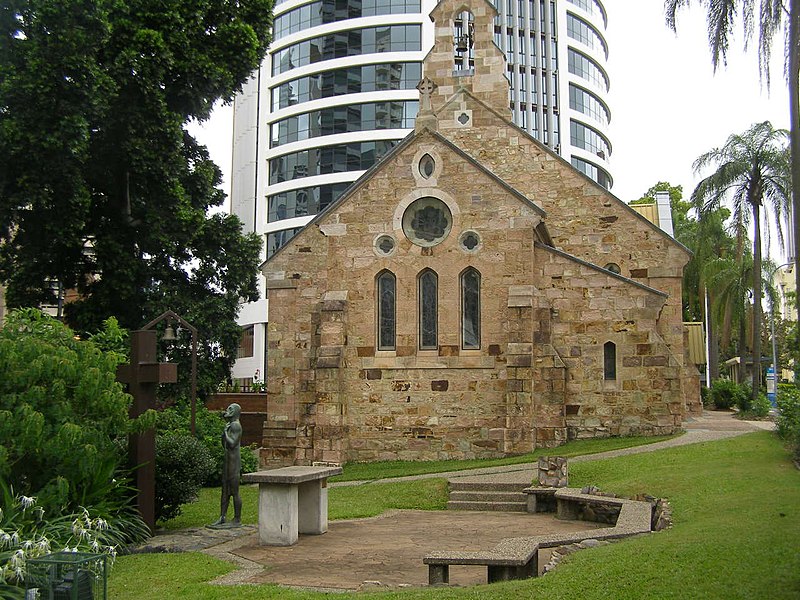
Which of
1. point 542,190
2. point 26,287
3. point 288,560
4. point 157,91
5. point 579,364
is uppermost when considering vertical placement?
point 157,91

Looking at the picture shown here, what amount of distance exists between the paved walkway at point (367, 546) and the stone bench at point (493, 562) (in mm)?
355

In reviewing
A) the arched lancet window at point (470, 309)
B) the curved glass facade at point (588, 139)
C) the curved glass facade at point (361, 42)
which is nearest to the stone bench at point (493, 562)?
the arched lancet window at point (470, 309)

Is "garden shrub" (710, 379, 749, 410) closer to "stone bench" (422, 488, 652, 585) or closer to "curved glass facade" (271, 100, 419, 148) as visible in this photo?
"stone bench" (422, 488, 652, 585)

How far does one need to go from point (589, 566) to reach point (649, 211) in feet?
105

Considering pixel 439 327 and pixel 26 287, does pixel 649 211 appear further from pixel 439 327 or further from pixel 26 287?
pixel 26 287

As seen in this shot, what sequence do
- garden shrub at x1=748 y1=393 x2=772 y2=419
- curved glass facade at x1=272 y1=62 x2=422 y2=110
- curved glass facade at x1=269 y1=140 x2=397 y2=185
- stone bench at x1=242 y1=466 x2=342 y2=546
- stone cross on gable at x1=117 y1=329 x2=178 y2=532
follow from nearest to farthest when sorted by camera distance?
stone bench at x1=242 y1=466 x2=342 y2=546 → stone cross on gable at x1=117 y1=329 x2=178 y2=532 → garden shrub at x1=748 y1=393 x2=772 y2=419 → curved glass facade at x1=269 y1=140 x2=397 y2=185 → curved glass facade at x1=272 y1=62 x2=422 y2=110

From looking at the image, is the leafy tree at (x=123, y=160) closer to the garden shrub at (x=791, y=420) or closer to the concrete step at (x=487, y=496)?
the concrete step at (x=487, y=496)

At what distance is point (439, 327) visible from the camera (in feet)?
74.9

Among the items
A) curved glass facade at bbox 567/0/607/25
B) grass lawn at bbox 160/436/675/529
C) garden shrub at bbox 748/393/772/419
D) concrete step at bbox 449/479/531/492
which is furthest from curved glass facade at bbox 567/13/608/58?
concrete step at bbox 449/479/531/492

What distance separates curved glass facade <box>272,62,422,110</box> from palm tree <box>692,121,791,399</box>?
A: 3104cm

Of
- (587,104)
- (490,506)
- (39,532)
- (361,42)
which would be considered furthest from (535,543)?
(587,104)

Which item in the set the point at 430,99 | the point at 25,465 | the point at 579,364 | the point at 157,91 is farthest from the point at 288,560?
the point at 430,99

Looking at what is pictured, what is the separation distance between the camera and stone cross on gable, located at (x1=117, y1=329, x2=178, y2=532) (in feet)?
43.8

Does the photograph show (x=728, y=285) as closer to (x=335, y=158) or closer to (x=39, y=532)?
(x=335, y=158)
